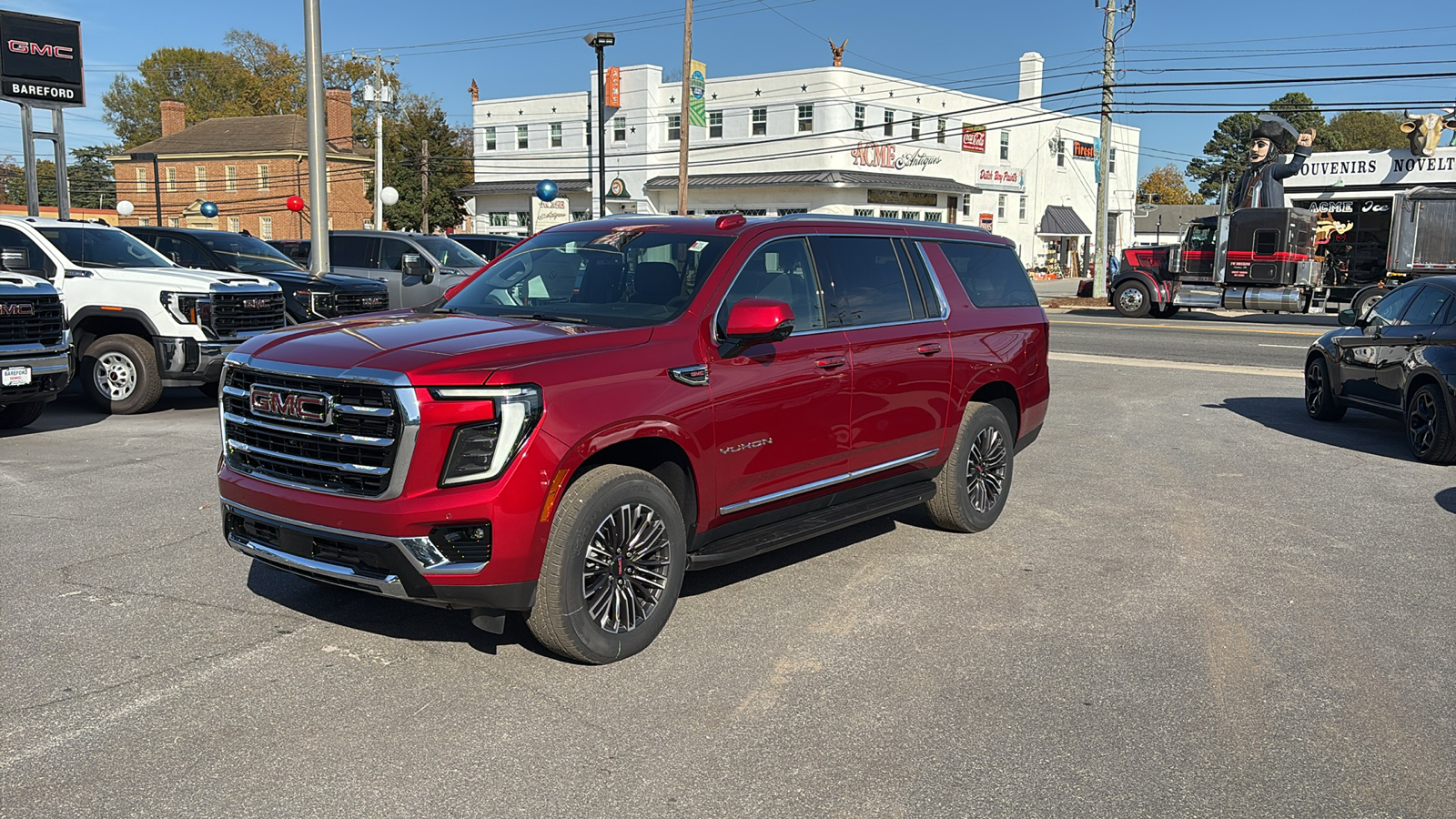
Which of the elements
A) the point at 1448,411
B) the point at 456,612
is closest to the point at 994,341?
the point at 456,612

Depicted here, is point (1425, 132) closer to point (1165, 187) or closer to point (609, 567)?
point (609, 567)

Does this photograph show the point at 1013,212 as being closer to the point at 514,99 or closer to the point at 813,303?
the point at 514,99

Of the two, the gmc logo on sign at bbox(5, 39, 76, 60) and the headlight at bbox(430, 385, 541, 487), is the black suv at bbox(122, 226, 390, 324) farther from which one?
the headlight at bbox(430, 385, 541, 487)

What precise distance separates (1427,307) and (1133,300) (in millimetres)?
21159

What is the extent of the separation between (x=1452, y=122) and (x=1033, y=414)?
2918 centimetres

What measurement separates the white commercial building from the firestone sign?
95.5 ft

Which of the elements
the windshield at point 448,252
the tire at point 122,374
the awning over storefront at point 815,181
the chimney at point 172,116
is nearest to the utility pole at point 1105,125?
the awning over storefront at point 815,181

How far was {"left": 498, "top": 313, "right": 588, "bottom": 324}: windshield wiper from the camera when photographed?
17.3 feet

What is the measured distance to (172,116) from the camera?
78.5 meters

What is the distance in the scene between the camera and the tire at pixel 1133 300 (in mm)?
30891

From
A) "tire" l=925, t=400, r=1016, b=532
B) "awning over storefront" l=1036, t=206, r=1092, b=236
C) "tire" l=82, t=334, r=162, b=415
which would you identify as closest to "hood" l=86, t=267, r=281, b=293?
"tire" l=82, t=334, r=162, b=415

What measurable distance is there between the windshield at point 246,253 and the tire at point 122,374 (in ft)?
10.0

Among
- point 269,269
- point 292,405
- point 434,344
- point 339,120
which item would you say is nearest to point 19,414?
point 269,269

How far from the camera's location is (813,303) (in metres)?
5.93
